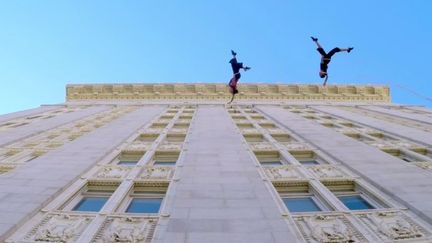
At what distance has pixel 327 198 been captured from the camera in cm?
1229

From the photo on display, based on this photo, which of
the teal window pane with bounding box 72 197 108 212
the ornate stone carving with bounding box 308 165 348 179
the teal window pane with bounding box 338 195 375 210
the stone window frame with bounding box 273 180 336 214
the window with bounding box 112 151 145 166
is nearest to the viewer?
the teal window pane with bounding box 72 197 108 212

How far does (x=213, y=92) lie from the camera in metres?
40.1

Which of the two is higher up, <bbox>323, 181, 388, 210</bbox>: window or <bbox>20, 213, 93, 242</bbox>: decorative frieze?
<bbox>323, 181, 388, 210</bbox>: window

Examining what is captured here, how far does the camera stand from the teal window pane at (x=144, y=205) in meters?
12.1

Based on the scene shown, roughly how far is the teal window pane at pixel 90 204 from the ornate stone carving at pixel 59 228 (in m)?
1.25

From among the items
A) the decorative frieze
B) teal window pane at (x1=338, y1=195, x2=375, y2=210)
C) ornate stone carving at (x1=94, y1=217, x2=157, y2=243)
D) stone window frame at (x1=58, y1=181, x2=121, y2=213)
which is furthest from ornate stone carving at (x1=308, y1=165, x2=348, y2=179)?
the decorative frieze

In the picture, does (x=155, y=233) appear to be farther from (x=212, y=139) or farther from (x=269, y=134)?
(x=269, y=134)

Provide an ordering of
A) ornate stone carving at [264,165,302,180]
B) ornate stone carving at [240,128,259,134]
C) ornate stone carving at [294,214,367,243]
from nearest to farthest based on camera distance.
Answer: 1. ornate stone carving at [294,214,367,243]
2. ornate stone carving at [264,165,302,180]
3. ornate stone carving at [240,128,259,134]

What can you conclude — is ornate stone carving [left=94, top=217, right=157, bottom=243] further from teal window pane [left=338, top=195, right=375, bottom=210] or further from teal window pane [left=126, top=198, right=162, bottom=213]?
teal window pane [left=338, top=195, right=375, bottom=210]

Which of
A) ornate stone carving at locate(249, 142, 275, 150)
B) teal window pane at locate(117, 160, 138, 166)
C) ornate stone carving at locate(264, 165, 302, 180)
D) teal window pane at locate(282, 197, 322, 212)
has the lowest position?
teal window pane at locate(282, 197, 322, 212)

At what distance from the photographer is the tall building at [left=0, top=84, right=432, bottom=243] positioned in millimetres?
9953

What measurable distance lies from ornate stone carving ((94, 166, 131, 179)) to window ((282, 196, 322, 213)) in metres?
5.96

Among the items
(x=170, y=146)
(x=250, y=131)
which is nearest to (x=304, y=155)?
(x=250, y=131)

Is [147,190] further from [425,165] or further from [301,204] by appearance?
[425,165]
